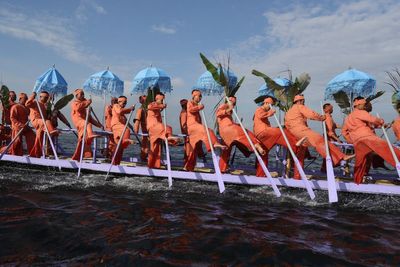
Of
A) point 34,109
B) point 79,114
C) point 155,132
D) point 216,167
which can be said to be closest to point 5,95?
point 34,109

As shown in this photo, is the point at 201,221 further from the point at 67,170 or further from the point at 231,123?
the point at 67,170

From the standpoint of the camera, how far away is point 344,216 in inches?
271

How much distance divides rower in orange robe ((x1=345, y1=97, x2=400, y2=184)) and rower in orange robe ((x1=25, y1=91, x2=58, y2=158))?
360 inches

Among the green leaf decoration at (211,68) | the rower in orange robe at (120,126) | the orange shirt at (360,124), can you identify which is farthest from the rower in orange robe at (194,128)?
the orange shirt at (360,124)

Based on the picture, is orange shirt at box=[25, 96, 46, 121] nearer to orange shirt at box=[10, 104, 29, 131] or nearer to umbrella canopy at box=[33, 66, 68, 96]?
orange shirt at box=[10, 104, 29, 131]

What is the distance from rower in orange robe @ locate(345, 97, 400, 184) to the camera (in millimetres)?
7871

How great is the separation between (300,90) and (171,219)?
6.15 metres

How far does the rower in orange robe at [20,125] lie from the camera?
12.4 m

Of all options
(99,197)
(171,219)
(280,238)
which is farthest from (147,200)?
(280,238)

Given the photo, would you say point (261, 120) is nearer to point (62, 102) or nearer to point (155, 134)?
point (155, 134)

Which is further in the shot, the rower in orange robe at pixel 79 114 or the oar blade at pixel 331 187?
the rower in orange robe at pixel 79 114

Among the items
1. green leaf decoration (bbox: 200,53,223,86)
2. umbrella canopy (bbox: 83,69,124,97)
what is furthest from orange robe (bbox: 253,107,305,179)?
umbrella canopy (bbox: 83,69,124,97)

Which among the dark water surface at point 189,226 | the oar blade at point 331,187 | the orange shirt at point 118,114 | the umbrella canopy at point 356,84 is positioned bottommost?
the dark water surface at point 189,226

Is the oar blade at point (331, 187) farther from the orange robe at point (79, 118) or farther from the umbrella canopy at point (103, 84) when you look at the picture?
the umbrella canopy at point (103, 84)
